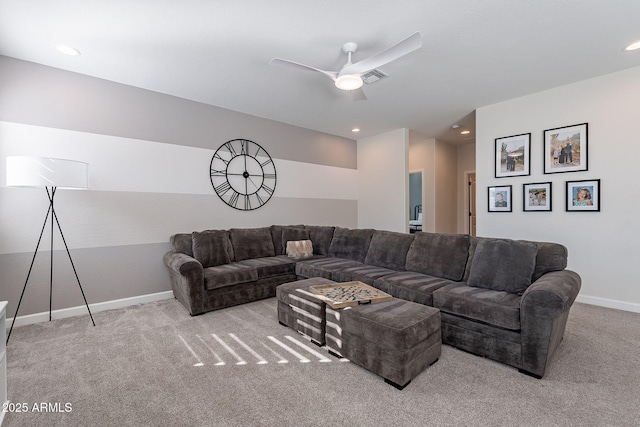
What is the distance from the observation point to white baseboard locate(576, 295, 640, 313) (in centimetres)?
322

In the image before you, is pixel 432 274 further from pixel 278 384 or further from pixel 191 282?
pixel 191 282

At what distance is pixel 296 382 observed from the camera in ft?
6.32

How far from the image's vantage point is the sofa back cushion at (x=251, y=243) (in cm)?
415

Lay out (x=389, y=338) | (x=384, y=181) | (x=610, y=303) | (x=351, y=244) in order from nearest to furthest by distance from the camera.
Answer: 1. (x=389, y=338)
2. (x=610, y=303)
3. (x=351, y=244)
4. (x=384, y=181)

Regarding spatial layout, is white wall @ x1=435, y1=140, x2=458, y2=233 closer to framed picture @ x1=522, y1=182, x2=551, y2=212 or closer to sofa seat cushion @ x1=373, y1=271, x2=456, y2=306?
framed picture @ x1=522, y1=182, x2=551, y2=212

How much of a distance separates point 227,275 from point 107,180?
1.86 meters

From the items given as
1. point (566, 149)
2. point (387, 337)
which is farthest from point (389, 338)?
point (566, 149)

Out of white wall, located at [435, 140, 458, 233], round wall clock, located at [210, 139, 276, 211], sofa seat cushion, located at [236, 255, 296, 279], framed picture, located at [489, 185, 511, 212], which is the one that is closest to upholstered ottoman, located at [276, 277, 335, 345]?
sofa seat cushion, located at [236, 255, 296, 279]

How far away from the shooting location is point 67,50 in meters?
2.79

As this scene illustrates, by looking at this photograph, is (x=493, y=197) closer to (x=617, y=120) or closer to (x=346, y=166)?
(x=617, y=120)

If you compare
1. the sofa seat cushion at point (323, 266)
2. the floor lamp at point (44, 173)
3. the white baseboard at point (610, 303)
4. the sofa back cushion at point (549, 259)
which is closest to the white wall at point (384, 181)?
the sofa seat cushion at point (323, 266)

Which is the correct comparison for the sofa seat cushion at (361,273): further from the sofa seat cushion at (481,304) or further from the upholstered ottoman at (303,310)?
the sofa seat cushion at (481,304)

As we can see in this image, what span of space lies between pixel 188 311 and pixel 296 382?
75.7 inches

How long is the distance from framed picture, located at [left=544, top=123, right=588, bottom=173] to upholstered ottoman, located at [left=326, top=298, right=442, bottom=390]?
121 inches
